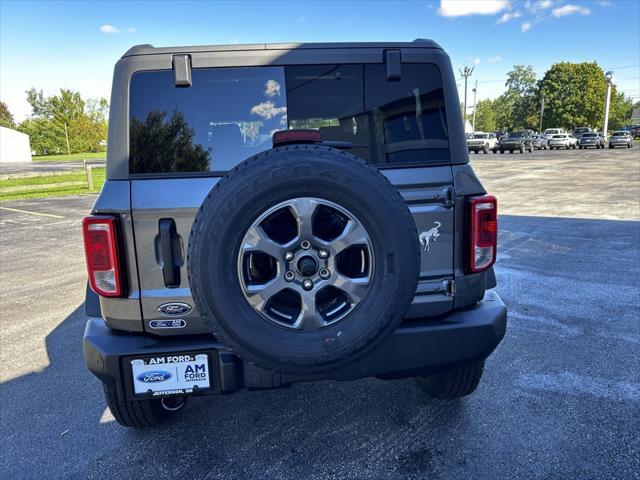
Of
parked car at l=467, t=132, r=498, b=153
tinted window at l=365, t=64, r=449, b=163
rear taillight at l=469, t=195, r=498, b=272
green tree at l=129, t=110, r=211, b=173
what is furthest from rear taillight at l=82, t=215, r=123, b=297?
parked car at l=467, t=132, r=498, b=153

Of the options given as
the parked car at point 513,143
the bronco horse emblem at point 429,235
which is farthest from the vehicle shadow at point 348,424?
the parked car at point 513,143

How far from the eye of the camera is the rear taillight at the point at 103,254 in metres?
2.18

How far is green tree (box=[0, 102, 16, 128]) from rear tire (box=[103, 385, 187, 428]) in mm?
106320

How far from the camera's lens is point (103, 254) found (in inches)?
86.9

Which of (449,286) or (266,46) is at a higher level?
(266,46)

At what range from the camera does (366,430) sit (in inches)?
107

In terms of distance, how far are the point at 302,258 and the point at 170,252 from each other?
676 millimetres

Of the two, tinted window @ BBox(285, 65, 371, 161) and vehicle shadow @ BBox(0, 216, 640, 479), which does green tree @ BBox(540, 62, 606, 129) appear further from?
tinted window @ BBox(285, 65, 371, 161)

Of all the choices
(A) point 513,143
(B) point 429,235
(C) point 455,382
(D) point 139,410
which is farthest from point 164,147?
(A) point 513,143

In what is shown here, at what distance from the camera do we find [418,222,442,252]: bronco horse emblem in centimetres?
236

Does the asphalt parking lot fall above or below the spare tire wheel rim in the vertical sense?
below

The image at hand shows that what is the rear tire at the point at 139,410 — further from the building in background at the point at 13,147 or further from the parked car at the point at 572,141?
the building in background at the point at 13,147

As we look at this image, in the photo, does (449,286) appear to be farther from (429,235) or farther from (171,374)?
(171,374)

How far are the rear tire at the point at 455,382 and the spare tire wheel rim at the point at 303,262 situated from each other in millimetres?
1130
